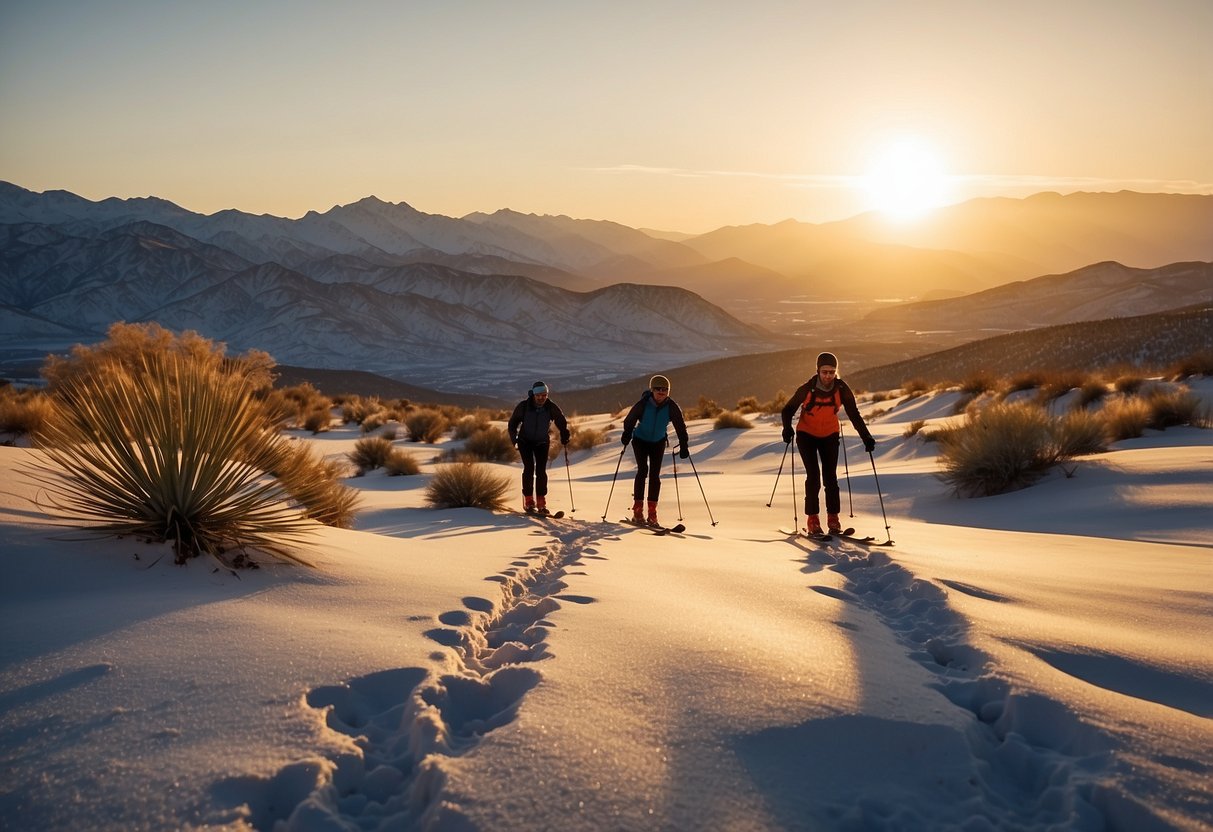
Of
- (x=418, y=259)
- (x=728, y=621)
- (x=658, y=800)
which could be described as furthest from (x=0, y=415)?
(x=418, y=259)

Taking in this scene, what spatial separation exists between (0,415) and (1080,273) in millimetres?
126322

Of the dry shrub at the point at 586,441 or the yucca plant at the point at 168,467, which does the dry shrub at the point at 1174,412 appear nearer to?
the dry shrub at the point at 586,441

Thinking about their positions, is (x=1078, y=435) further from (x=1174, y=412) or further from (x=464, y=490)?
(x=464, y=490)

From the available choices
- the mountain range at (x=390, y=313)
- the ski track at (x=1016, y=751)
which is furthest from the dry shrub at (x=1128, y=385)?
the mountain range at (x=390, y=313)

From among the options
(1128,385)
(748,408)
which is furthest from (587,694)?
(748,408)

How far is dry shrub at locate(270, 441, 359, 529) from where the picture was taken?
5.81 m

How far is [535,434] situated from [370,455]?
23.1ft

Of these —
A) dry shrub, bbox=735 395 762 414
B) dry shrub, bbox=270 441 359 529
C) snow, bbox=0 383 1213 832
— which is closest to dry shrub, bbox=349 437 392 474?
dry shrub, bbox=270 441 359 529

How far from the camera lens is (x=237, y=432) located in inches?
206

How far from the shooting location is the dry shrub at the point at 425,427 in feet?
73.2

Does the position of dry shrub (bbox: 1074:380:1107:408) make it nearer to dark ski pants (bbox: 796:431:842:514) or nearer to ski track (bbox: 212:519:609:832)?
dark ski pants (bbox: 796:431:842:514)

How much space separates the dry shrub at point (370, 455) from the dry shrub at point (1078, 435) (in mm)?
11697

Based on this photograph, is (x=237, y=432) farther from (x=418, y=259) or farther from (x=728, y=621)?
(x=418, y=259)

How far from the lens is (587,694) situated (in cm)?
333
